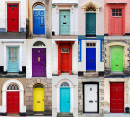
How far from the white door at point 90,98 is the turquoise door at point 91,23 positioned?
3386 millimetres

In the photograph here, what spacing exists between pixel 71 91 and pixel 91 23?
4.42 m

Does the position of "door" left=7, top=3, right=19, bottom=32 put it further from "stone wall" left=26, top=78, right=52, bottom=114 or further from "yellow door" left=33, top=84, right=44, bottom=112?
"yellow door" left=33, top=84, right=44, bottom=112

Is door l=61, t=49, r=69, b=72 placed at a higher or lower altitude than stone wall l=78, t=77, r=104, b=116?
higher

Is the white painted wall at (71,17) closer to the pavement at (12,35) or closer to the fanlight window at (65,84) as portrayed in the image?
the pavement at (12,35)

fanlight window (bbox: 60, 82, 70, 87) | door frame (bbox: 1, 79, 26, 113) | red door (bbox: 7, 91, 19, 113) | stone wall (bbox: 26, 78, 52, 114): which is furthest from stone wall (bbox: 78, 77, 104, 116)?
red door (bbox: 7, 91, 19, 113)

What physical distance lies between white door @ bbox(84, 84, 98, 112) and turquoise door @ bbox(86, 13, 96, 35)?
3.39 metres

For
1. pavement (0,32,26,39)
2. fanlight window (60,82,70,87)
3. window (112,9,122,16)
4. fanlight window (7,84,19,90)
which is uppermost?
window (112,9,122,16)

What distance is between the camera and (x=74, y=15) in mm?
11812

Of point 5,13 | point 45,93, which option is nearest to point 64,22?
point 5,13

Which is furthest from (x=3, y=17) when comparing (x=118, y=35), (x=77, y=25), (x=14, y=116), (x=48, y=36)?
(x=118, y=35)

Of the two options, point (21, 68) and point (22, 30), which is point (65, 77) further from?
point (22, 30)

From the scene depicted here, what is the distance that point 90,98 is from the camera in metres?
11.9

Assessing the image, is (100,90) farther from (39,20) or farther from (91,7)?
(39,20)

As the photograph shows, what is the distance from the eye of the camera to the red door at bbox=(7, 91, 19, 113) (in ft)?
38.9
